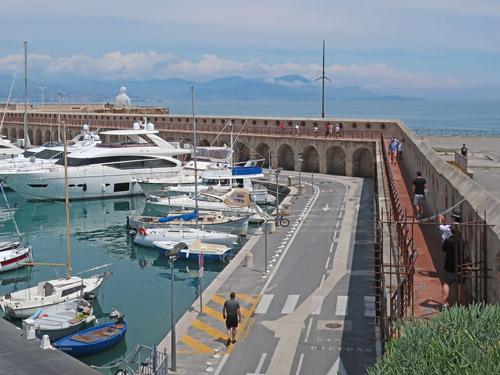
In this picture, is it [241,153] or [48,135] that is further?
[48,135]

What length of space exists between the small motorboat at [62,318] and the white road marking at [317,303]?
755 centimetres

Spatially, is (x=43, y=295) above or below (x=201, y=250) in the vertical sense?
below

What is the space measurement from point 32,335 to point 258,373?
6.74 metres

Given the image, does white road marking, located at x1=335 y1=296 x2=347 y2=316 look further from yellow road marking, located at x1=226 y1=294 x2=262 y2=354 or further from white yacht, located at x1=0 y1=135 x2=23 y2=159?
white yacht, located at x1=0 y1=135 x2=23 y2=159

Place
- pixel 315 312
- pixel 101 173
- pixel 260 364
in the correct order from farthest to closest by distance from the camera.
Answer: pixel 101 173 → pixel 315 312 → pixel 260 364

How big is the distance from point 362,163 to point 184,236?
1026 inches

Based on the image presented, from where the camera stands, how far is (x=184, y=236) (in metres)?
32.2

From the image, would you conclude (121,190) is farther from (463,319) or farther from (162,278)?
(463,319)

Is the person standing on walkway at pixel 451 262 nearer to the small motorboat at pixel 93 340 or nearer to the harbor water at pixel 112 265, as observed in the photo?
the harbor water at pixel 112 265

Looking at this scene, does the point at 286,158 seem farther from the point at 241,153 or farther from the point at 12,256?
the point at 12,256

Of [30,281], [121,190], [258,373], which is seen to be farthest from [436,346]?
[121,190]

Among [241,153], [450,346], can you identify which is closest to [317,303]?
[450,346]

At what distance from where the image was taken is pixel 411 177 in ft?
93.0

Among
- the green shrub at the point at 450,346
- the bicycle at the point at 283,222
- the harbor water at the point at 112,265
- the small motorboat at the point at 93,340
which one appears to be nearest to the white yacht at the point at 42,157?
the harbor water at the point at 112,265
